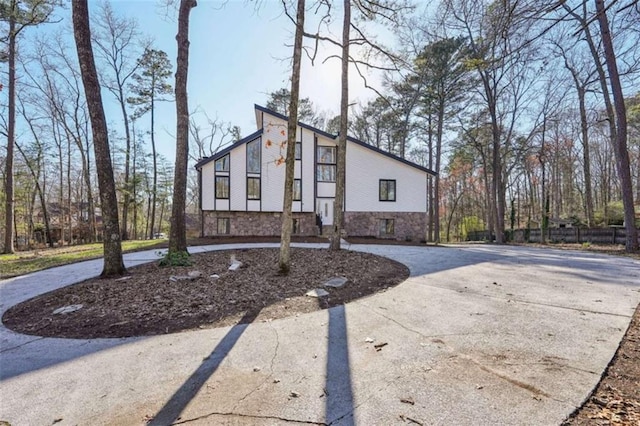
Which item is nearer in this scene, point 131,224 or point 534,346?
point 534,346

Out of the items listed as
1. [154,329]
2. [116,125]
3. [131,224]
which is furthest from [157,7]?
[131,224]

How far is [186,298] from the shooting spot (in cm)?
465

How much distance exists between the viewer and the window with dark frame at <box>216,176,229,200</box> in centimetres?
1620

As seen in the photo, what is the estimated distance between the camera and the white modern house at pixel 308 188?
16.2 m

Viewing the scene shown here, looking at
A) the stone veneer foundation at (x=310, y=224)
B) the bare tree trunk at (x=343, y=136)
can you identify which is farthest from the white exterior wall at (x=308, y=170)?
the bare tree trunk at (x=343, y=136)

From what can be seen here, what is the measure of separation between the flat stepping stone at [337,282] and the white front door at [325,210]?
11.6 meters

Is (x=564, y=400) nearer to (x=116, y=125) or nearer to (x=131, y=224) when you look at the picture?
(x=116, y=125)

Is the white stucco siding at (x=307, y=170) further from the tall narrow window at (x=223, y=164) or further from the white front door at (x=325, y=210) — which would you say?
the tall narrow window at (x=223, y=164)

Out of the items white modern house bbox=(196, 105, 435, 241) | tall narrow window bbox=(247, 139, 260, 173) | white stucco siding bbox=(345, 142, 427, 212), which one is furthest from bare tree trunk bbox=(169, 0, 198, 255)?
white stucco siding bbox=(345, 142, 427, 212)

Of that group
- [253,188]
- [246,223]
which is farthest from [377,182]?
[246,223]

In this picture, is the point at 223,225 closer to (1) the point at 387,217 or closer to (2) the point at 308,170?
(2) the point at 308,170

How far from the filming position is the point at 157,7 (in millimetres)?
7934

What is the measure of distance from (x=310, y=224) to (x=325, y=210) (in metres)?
1.22

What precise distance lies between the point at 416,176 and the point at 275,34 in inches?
484
